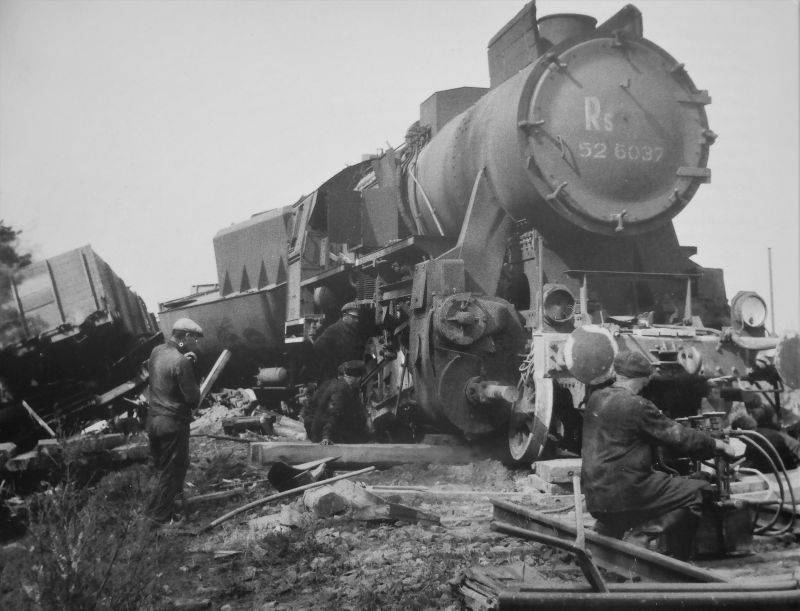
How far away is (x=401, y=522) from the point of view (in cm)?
483

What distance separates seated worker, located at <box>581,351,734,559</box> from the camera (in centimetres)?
386

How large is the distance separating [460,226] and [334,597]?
4425 mm

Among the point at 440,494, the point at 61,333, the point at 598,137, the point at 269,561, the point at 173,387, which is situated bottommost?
the point at 440,494

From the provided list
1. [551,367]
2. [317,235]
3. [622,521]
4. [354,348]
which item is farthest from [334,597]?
[317,235]

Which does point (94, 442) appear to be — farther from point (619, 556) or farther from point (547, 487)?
point (619, 556)

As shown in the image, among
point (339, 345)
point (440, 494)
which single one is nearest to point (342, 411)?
point (339, 345)

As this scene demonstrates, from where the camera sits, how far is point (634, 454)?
3.93 metres

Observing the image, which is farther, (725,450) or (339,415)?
(339,415)

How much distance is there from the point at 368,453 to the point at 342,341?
208 cm

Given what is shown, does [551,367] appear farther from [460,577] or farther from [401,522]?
[460,577]

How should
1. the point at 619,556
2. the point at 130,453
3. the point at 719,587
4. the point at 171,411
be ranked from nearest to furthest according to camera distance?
the point at 719,587, the point at 619,556, the point at 171,411, the point at 130,453

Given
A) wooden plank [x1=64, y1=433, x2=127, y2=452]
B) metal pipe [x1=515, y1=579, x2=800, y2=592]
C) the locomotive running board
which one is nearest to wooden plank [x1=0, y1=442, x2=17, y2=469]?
wooden plank [x1=64, y1=433, x2=127, y2=452]

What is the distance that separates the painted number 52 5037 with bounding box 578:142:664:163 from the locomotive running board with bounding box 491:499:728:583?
124 inches

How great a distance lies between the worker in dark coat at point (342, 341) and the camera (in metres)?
8.24
